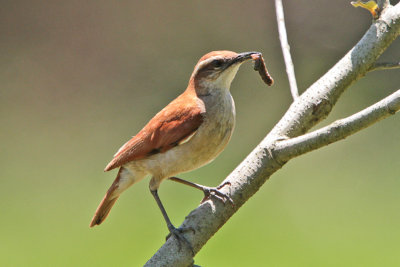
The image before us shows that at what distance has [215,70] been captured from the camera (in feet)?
10.0

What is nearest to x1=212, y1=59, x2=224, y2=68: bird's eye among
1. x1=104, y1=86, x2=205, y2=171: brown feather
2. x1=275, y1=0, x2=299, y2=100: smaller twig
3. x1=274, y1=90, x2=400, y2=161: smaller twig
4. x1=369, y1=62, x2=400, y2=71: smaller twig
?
x1=104, y1=86, x2=205, y2=171: brown feather

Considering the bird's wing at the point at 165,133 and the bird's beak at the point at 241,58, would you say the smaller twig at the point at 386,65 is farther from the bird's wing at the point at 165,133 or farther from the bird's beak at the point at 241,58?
the bird's wing at the point at 165,133

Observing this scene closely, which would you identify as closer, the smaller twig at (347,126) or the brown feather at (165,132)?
the smaller twig at (347,126)

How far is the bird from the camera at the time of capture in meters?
2.87

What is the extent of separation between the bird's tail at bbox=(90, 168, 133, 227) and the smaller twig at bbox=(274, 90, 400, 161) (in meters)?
1.12

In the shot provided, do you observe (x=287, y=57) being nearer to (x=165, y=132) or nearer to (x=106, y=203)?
(x=165, y=132)

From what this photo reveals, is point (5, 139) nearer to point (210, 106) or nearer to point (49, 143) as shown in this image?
point (49, 143)

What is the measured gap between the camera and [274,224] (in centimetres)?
450

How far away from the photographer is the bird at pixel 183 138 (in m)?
2.87

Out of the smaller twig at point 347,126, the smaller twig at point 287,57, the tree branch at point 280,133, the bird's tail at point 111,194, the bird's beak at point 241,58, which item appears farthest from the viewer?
the bird's tail at point 111,194

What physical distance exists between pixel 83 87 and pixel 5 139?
3.22 feet

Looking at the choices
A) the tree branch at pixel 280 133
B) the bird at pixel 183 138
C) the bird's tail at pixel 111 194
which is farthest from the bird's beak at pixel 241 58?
the bird's tail at pixel 111 194

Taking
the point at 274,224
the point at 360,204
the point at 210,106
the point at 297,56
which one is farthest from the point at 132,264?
the point at 297,56

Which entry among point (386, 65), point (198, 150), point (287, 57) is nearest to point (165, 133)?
point (198, 150)
